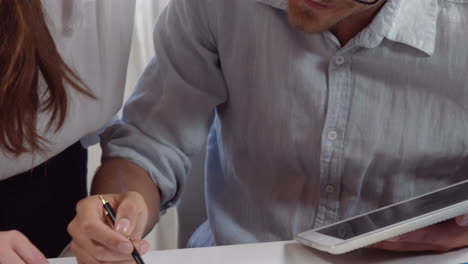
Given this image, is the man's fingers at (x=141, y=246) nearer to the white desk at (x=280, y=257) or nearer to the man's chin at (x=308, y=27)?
the white desk at (x=280, y=257)

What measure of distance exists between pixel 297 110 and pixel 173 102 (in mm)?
180

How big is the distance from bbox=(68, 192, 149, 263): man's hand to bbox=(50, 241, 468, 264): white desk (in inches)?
1.4

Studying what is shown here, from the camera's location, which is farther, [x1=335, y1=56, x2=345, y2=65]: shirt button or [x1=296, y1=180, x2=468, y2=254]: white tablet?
[x1=335, y1=56, x2=345, y2=65]: shirt button

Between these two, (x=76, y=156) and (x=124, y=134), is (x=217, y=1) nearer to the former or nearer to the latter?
(x=124, y=134)

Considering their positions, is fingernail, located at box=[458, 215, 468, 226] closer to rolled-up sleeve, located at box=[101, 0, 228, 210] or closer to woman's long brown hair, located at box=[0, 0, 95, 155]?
rolled-up sleeve, located at box=[101, 0, 228, 210]

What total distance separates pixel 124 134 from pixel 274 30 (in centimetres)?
26

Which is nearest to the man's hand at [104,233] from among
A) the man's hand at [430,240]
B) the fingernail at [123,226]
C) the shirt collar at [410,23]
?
the fingernail at [123,226]

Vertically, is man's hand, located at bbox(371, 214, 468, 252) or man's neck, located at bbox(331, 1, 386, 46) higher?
man's neck, located at bbox(331, 1, 386, 46)

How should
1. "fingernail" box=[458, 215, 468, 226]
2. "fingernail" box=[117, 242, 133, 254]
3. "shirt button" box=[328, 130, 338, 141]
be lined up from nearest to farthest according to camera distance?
1. "fingernail" box=[117, 242, 133, 254]
2. "fingernail" box=[458, 215, 468, 226]
3. "shirt button" box=[328, 130, 338, 141]

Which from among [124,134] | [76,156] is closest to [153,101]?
[124,134]

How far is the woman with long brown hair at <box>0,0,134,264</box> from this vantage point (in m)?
0.84

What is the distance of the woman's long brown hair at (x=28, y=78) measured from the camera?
826 mm

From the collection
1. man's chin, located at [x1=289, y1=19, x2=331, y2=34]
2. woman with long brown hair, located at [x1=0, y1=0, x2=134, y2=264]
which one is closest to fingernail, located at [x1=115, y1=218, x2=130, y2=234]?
woman with long brown hair, located at [x1=0, y1=0, x2=134, y2=264]

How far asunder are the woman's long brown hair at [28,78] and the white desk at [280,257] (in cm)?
19
